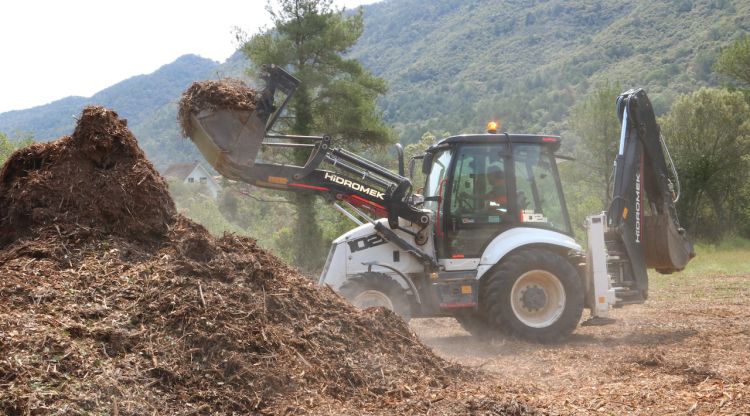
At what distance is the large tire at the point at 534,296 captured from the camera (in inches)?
370

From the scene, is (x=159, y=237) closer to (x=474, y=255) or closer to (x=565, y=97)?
(x=474, y=255)

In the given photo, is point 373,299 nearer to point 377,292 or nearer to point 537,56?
point 377,292

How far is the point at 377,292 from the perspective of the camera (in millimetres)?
9211

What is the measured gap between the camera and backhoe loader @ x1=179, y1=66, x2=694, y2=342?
Result: 9.34 meters

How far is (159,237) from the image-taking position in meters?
6.33

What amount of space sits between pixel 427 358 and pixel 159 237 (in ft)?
8.26

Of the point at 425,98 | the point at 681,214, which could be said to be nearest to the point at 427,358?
the point at 681,214

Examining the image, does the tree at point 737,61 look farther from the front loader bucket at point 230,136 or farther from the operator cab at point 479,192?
the front loader bucket at point 230,136

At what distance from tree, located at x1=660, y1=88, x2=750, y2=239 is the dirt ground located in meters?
21.3

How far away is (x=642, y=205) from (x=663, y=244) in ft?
2.19

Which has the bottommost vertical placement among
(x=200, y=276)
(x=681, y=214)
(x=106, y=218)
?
(x=681, y=214)

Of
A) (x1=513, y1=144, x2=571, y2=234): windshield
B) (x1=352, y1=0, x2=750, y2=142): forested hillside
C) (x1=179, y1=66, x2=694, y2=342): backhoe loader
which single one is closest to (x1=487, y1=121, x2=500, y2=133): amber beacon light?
(x1=179, y1=66, x2=694, y2=342): backhoe loader

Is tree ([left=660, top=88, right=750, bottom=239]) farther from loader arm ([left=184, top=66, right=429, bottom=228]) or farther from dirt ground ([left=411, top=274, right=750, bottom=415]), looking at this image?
loader arm ([left=184, top=66, right=429, bottom=228])

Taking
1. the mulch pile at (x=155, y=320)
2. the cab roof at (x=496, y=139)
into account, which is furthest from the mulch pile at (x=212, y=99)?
the cab roof at (x=496, y=139)
